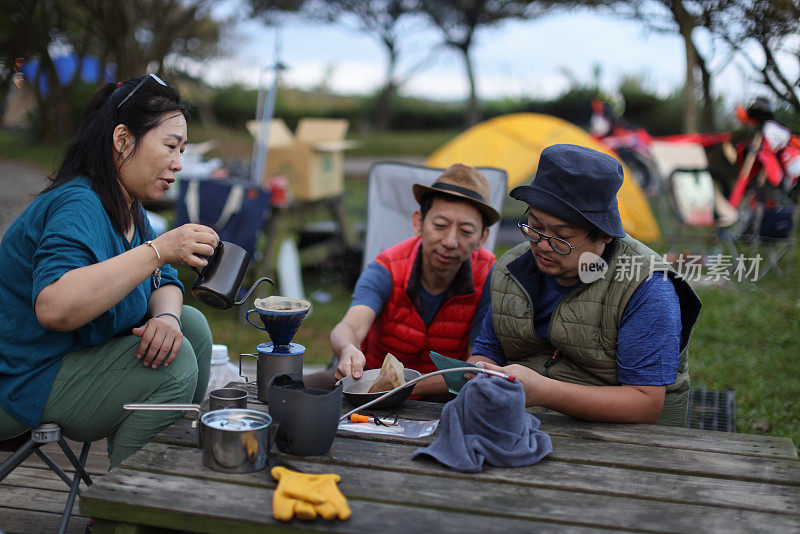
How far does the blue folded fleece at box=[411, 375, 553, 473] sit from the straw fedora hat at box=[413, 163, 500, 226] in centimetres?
103

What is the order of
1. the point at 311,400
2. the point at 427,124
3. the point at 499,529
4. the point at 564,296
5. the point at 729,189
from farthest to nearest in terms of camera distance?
the point at 427,124 < the point at 729,189 < the point at 564,296 < the point at 311,400 < the point at 499,529

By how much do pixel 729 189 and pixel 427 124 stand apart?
770 inches

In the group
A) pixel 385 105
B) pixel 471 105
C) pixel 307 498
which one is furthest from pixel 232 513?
pixel 385 105

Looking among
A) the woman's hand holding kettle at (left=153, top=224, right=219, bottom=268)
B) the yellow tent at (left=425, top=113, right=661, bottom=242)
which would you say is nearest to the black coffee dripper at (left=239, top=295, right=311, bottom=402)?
the woman's hand holding kettle at (left=153, top=224, right=219, bottom=268)

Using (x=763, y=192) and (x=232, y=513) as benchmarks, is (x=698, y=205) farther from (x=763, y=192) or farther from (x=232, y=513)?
(x=232, y=513)

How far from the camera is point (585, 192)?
207 cm

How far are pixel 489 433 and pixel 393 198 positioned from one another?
2.35 meters

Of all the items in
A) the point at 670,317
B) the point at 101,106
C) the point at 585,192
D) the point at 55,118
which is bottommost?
the point at 670,317

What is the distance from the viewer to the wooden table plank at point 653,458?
172 centimetres

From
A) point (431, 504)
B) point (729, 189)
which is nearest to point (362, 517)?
point (431, 504)

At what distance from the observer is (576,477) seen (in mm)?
1653

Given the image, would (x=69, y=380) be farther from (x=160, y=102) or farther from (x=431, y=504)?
(x=431, y=504)

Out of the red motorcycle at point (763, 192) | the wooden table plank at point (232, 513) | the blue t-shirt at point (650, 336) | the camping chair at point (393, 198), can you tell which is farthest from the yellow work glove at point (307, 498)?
the red motorcycle at point (763, 192)

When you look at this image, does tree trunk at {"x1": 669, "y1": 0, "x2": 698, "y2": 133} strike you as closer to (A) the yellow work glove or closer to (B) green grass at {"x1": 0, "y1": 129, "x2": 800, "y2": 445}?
(B) green grass at {"x1": 0, "y1": 129, "x2": 800, "y2": 445}
